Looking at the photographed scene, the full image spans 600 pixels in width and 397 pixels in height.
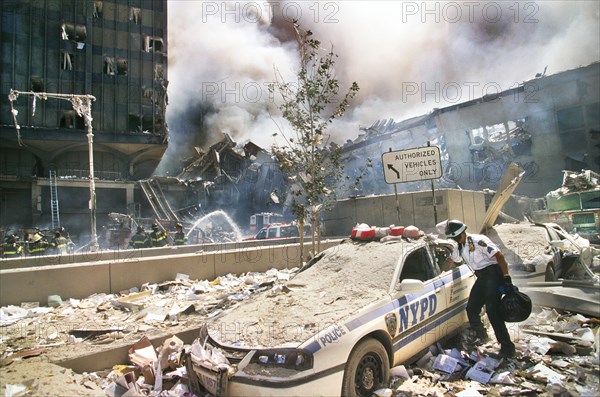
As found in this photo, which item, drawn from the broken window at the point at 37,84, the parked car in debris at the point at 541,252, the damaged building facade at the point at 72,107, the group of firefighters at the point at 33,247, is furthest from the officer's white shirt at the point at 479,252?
the broken window at the point at 37,84

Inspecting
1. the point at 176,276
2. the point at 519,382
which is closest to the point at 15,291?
the point at 176,276

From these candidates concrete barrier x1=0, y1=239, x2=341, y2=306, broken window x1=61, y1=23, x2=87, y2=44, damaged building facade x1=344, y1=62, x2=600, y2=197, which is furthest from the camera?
broken window x1=61, y1=23, x2=87, y2=44

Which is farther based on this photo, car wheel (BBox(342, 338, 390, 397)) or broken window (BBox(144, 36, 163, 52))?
broken window (BBox(144, 36, 163, 52))

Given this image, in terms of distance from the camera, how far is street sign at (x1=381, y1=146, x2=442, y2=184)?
7.32 meters

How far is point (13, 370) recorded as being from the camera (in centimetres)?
404

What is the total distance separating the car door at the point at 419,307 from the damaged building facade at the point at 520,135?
23525mm

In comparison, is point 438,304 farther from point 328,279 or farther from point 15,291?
point 15,291

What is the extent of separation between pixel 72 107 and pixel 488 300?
42.1m

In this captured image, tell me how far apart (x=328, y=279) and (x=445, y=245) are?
5.57 ft

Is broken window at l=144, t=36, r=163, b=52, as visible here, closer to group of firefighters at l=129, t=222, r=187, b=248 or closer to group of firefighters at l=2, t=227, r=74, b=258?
group of firefighters at l=2, t=227, r=74, b=258

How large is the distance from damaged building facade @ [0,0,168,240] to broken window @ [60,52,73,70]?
9 cm

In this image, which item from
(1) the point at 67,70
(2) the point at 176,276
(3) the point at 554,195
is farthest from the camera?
(1) the point at 67,70

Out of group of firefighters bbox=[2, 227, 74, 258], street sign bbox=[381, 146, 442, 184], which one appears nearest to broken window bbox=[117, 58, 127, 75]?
group of firefighters bbox=[2, 227, 74, 258]

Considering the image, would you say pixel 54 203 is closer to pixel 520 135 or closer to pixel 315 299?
pixel 315 299
